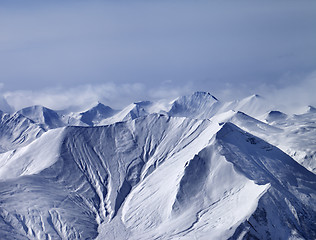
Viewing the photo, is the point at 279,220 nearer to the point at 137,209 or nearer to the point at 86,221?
the point at 137,209

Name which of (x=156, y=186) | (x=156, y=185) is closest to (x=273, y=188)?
(x=156, y=186)

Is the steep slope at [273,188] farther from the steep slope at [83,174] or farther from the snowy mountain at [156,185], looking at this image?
the steep slope at [83,174]

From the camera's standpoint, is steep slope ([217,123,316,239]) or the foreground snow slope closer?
steep slope ([217,123,316,239])

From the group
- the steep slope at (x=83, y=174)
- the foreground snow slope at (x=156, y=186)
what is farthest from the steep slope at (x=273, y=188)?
the steep slope at (x=83, y=174)

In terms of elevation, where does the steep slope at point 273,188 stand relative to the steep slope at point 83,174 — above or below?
above

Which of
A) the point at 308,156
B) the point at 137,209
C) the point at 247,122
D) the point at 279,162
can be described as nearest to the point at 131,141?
the point at 137,209

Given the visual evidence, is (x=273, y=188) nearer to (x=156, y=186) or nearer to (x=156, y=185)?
(x=156, y=186)

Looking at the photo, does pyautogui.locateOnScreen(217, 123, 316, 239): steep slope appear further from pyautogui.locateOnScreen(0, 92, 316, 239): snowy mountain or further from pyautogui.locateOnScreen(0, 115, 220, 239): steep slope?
pyautogui.locateOnScreen(0, 115, 220, 239): steep slope

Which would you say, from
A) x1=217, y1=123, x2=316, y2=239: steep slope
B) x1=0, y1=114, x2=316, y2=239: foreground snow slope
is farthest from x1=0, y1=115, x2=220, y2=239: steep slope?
x1=217, y1=123, x2=316, y2=239: steep slope

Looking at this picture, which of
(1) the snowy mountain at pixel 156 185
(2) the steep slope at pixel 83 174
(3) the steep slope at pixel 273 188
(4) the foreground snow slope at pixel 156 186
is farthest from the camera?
(2) the steep slope at pixel 83 174
